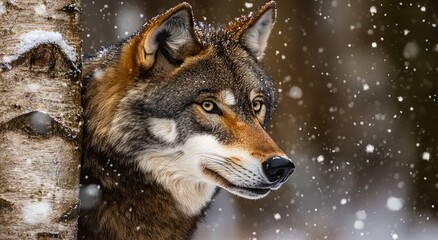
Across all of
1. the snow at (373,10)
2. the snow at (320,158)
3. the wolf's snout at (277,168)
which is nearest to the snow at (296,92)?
the snow at (320,158)

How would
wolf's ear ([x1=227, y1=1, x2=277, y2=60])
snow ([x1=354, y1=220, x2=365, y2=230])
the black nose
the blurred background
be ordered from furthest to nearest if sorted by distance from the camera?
the blurred background
snow ([x1=354, y1=220, x2=365, y2=230])
wolf's ear ([x1=227, y1=1, x2=277, y2=60])
the black nose

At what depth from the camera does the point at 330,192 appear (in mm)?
11945

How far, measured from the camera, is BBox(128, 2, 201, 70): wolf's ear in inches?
→ 132

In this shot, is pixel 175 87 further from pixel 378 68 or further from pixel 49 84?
pixel 378 68

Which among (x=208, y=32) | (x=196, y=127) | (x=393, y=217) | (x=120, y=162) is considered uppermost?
(x=208, y=32)

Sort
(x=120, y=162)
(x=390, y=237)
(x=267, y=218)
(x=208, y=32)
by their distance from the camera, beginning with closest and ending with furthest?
(x=120, y=162)
(x=208, y=32)
(x=390, y=237)
(x=267, y=218)

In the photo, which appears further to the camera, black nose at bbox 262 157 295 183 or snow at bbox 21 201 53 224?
black nose at bbox 262 157 295 183

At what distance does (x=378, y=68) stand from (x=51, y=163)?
11.2m

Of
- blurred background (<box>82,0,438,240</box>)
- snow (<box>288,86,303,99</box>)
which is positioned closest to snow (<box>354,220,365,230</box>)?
blurred background (<box>82,0,438,240</box>)

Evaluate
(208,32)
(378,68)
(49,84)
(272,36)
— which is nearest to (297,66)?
(272,36)

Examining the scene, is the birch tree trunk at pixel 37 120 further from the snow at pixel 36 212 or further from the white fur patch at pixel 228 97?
the white fur patch at pixel 228 97

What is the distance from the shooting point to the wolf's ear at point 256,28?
394cm

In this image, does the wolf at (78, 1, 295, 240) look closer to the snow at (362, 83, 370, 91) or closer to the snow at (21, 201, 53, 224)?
the snow at (21, 201, 53, 224)

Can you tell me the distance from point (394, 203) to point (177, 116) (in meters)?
9.38
